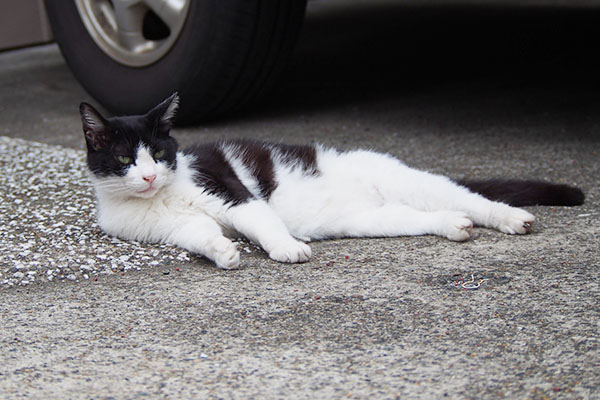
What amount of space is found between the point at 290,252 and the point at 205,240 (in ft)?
0.99

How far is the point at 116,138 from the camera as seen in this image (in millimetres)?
2732

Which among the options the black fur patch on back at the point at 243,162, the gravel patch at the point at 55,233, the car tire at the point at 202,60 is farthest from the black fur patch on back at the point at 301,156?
the car tire at the point at 202,60

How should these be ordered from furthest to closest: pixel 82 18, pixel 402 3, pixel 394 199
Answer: pixel 402 3, pixel 82 18, pixel 394 199

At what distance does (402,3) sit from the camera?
8617 mm

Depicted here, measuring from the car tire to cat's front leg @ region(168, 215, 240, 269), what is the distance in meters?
1.59

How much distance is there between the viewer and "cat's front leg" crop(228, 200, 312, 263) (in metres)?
2.62

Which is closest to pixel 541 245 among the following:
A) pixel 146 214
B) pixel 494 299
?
pixel 494 299

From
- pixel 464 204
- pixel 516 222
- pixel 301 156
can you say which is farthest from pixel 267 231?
pixel 516 222

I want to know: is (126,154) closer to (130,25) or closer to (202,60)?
(202,60)

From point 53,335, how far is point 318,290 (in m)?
0.80

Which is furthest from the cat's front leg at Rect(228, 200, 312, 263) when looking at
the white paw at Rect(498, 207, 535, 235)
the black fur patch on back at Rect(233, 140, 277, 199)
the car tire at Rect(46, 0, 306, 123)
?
the car tire at Rect(46, 0, 306, 123)

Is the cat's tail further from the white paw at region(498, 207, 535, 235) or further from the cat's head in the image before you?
the cat's head

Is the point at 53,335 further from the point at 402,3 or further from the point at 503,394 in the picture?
the point at 402,3

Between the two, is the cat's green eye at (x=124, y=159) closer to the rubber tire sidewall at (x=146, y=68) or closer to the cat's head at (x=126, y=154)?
the cat's head at (x=126, y=154)
